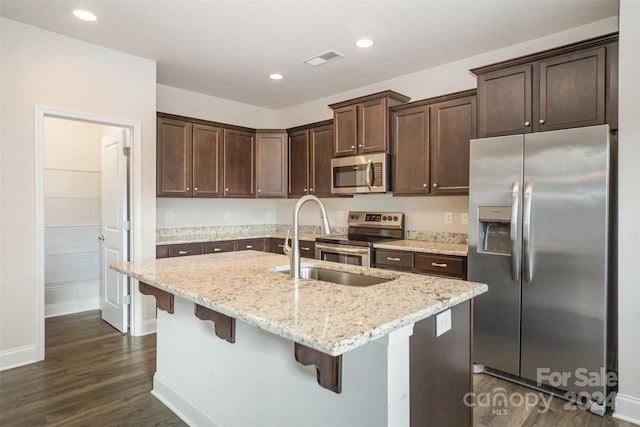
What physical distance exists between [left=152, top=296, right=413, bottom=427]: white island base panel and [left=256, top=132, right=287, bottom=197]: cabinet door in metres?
2.78

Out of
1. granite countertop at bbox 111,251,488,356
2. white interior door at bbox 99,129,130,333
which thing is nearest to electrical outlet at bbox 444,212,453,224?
granite countertop at bbox 111,251,488,356

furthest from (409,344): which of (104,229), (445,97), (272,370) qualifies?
(104,229)

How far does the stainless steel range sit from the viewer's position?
374 cm

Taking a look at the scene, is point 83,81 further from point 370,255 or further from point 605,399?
point 605,399

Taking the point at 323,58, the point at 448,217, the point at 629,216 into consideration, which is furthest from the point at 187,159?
the point at 629,216

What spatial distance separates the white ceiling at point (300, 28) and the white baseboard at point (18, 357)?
2527 mm

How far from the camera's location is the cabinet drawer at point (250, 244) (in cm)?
464

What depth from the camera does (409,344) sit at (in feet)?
4.50

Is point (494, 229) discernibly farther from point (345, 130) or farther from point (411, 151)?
point (345, 130)

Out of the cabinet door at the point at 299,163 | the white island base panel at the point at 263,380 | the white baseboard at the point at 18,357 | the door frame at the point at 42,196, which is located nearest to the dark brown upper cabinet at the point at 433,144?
the cabinet door at the point at 299,163

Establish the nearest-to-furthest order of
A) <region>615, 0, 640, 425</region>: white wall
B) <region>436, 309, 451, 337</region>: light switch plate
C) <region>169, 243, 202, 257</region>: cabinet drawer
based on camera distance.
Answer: <region>436, 309, 451, 337</region>: light switch plate < <region>615, 0, 640, 425</region>: white wall < <region>169, 243, 202, 257</region>: cabinet drawer

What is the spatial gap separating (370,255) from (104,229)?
291 centimetres

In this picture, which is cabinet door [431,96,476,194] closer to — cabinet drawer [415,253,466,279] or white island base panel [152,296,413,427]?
cabinet drawer [415,253,466,279]

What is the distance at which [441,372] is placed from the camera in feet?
5.25
